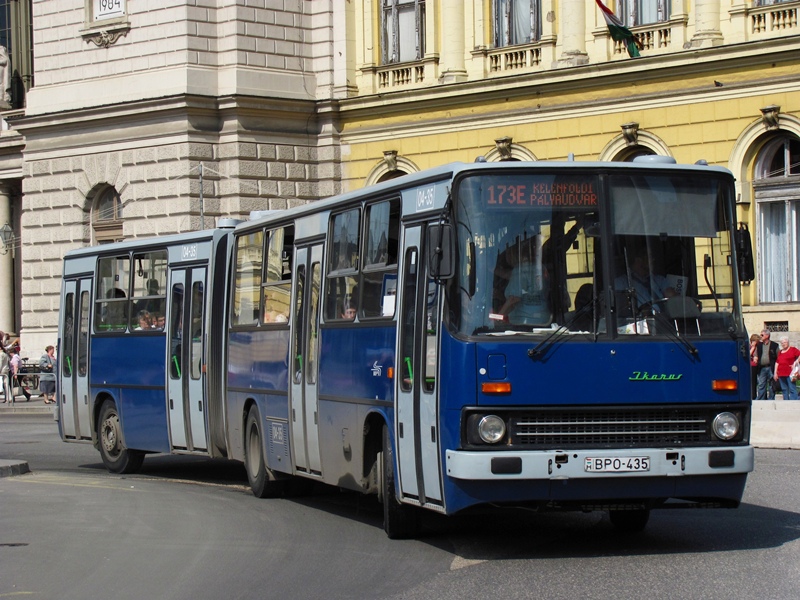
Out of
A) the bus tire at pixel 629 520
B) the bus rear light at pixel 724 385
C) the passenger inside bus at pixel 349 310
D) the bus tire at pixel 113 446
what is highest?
the passenger inside bus at pixel 349 310

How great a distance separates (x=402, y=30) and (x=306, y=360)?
23545 millimetres

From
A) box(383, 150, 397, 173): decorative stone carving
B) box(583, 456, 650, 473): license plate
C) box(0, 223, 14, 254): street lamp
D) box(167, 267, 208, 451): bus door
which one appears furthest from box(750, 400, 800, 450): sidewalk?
box(0, 223, 14, 254): street lamp

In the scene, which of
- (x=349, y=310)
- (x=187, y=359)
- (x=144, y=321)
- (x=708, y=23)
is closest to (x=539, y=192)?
(x=349, y=310)

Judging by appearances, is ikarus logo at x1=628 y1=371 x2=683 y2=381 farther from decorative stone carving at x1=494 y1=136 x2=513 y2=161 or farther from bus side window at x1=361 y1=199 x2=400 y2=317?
decorative stone carving at x1=494 y1=136 x2=513 y2=161

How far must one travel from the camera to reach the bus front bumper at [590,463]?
9812 mm

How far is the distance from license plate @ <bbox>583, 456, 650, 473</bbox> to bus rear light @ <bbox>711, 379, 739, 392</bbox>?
76 centimetres

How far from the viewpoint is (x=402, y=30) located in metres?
35.7

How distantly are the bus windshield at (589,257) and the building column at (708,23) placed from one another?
1997 cm

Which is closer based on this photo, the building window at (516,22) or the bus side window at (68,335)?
the bus side window at (68,335)

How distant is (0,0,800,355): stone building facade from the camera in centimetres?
2984

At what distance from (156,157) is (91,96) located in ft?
9.28

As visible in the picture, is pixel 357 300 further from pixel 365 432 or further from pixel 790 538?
pixel 790 538

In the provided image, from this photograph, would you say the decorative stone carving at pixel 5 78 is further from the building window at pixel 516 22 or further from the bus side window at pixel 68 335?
the bus side window at pixel 68 335

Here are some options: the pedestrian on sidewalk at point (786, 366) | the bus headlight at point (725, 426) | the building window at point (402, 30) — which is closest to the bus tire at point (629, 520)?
the bus headlight at point (725, 426)
